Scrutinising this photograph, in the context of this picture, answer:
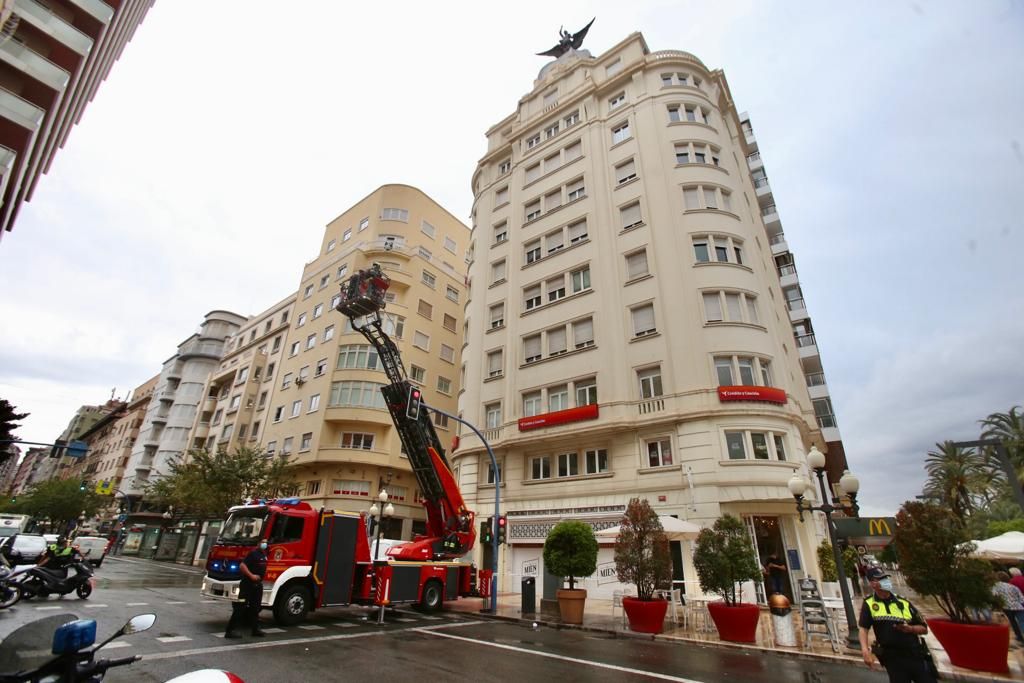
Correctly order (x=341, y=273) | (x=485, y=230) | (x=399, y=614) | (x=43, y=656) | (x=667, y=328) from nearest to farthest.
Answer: (x=43, y=656)
(x=399, y=614)
(x=667, y=328)
(x=485, y=230)
(x=341, y=273)

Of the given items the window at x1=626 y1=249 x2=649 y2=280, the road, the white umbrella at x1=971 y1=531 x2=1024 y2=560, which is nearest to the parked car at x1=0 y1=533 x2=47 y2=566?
the road

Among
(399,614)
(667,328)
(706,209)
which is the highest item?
(706,209)

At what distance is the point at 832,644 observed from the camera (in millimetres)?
10266

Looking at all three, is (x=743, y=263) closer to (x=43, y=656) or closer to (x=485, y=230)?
(x=485, y=230)

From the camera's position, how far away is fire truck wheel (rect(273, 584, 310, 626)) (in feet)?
38.3

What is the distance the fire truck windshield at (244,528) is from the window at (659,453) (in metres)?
14.3

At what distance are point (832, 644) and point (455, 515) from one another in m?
11.3

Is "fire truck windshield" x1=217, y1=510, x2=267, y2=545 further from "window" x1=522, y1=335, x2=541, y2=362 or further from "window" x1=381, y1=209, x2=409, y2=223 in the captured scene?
"window" x1=381, y1=209, x2=409, y2=223

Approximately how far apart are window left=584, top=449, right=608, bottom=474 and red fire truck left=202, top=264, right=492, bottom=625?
6.39 meters

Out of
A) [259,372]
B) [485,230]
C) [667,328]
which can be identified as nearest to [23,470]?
[259,372]

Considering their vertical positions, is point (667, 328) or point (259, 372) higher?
point (259, 372)

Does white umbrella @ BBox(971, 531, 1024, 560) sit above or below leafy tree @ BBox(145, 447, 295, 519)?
below

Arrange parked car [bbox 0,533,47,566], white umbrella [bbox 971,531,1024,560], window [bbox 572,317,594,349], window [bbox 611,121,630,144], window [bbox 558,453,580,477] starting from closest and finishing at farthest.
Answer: white umbrella [bbox 971,531,1024,560] → parked car [bbox 0,533,47,566] → window [bbox 558,453,580,477] → window [bbox 572,317,594,349] → window [bbox 611,121,630,144]

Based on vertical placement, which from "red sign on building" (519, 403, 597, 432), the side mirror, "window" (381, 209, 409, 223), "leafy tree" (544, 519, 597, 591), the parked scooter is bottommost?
the parked scooter
